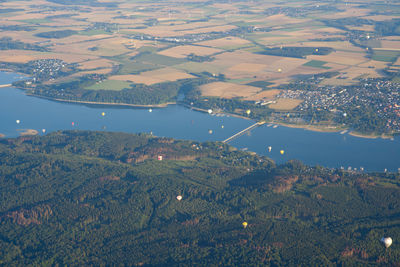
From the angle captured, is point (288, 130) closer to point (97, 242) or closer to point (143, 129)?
point (143, 129)

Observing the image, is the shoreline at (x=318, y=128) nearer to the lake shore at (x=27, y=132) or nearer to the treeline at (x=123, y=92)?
the treeline at (x=123, y=92)

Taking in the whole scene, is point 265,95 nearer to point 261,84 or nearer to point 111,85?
point 261,84

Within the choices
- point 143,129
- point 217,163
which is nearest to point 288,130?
point 217,163

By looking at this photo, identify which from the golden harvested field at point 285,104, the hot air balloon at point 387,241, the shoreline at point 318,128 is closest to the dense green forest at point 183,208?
the hot air balloon at point 387,241

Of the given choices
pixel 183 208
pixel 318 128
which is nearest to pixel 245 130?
pixel 318 128

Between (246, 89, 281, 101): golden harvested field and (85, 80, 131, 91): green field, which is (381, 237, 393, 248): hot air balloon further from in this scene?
(85, 80, 131, 91): green field

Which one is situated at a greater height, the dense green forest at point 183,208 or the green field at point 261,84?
the dense green forest at point 183,208

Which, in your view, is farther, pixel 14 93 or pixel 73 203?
pixel 14 93

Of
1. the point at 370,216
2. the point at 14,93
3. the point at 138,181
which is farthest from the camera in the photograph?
the point at 14,93
